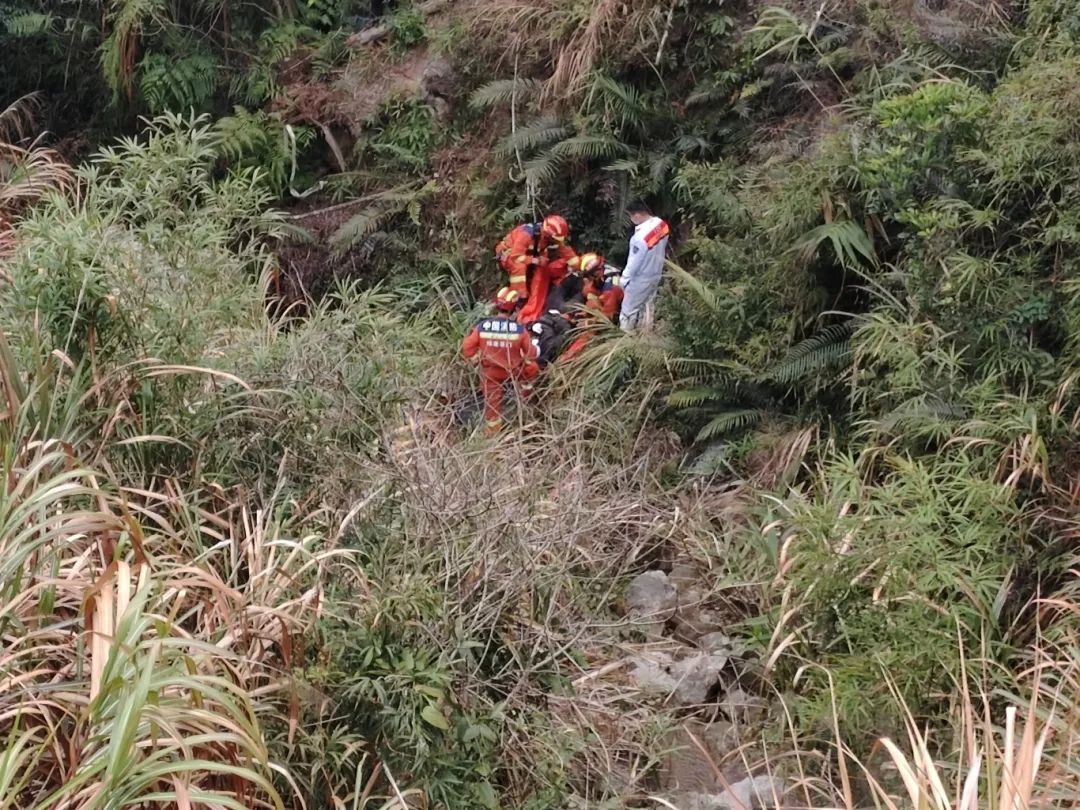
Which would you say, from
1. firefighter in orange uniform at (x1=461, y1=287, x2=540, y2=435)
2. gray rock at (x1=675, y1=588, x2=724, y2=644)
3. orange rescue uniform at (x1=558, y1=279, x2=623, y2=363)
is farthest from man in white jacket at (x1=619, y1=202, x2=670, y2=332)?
gray rock at (x1=675, y1=588, x2=724, y2=644)

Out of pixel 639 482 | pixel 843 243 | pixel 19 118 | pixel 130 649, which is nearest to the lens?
pixel 130 649

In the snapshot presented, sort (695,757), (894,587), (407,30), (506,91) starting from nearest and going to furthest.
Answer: (894,587) → (695,757) → (506,91) → (407,30)

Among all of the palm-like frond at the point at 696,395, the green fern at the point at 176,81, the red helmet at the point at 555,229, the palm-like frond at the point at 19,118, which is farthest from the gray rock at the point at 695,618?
the palm-like frond at the point at 19,118

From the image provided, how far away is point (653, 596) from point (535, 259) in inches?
140

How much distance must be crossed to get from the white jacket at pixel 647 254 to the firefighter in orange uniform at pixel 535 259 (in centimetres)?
66

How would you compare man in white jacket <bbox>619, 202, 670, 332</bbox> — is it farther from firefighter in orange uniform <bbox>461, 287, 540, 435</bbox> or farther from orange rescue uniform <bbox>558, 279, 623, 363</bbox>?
firefighter in orange uniform <bbox>461, 287, 540, 435</bbox>

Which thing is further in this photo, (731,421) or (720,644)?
(731,421)

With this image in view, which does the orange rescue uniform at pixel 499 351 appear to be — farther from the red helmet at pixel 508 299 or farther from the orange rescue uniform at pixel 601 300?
the red helmet at pixel 508 299

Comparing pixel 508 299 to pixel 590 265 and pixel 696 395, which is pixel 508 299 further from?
pixel 696 395

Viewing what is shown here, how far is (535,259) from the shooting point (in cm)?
868

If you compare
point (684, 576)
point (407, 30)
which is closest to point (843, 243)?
point (684, 576)

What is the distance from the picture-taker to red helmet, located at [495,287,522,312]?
338 inches

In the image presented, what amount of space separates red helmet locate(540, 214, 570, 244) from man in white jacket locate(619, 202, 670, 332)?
0.59 m

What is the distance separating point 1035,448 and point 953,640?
1016 mm
